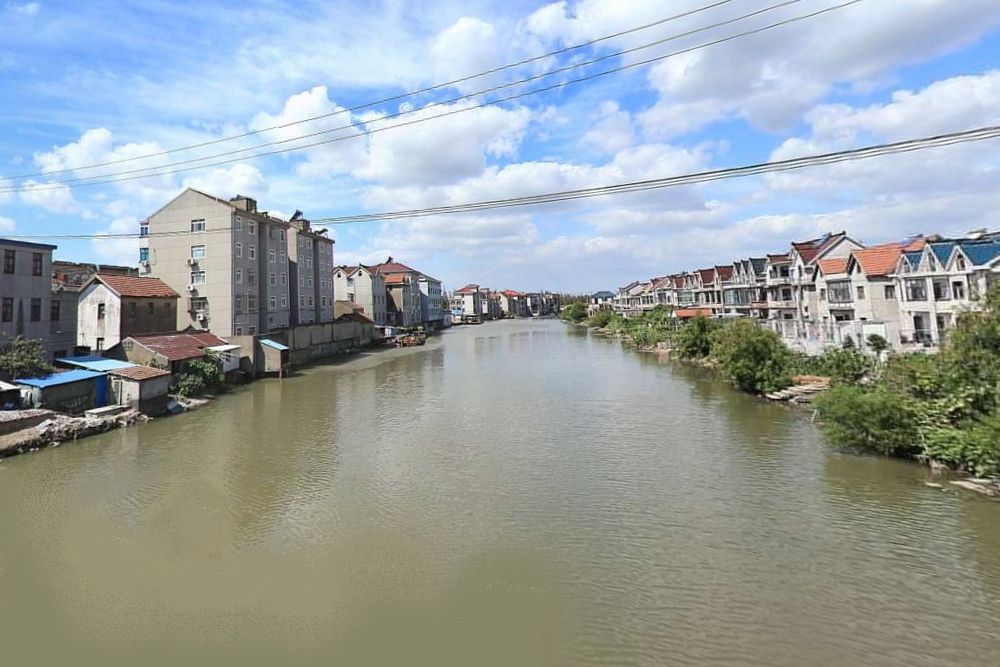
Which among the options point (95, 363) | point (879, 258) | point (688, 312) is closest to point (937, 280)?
point (879, 258)

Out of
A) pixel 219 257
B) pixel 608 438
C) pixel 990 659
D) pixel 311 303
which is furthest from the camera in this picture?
pixel 311 303

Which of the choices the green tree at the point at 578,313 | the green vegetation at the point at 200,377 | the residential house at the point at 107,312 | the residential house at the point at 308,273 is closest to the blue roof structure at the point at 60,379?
the green vegetation at the point at 200,377

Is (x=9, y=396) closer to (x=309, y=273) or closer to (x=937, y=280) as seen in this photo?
(x=309, y=273)

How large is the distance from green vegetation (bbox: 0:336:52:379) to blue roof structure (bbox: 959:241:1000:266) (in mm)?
38153

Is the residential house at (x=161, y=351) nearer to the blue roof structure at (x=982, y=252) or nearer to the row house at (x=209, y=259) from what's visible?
the row house at (x=209, y=259)

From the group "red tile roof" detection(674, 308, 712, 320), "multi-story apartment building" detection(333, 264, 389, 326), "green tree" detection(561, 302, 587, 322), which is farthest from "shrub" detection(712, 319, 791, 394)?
"green tree" detection(561, 302, 587, 322)

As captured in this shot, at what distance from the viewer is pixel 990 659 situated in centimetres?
579

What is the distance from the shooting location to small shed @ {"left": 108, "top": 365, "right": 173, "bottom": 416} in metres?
18.9

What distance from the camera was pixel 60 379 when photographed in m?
17.2

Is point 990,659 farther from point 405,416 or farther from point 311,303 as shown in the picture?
point 311,303

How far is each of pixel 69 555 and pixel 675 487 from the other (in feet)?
38.7

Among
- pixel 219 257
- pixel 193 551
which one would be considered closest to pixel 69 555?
pixel 193 551

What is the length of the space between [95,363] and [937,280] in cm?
3795

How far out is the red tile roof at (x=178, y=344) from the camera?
73.5 feet
